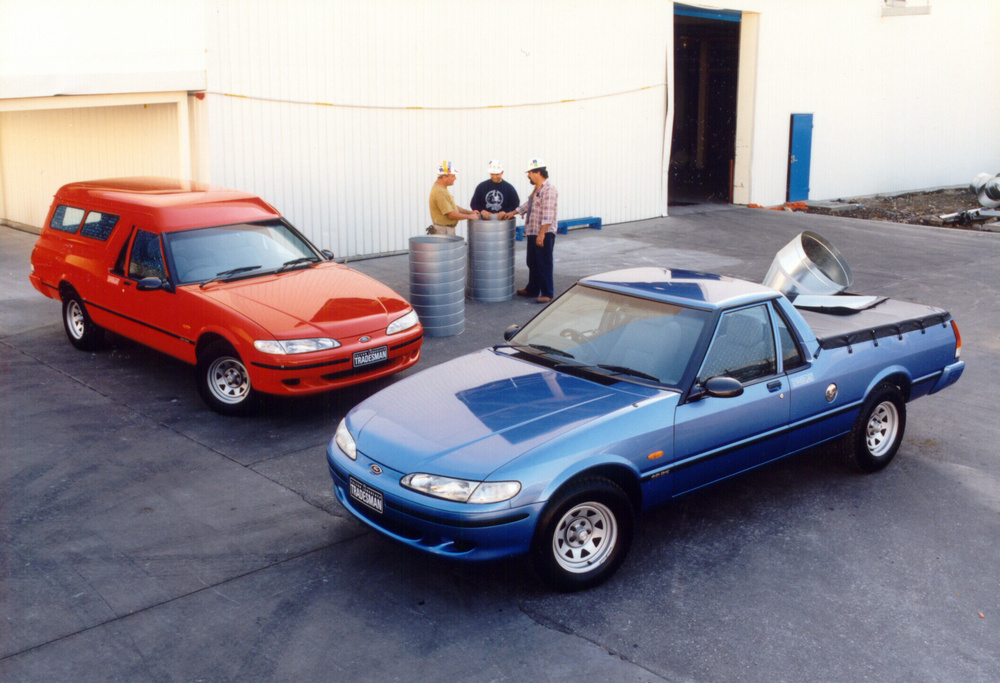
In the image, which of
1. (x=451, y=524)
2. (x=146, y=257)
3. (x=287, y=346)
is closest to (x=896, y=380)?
(x=451, y=524)

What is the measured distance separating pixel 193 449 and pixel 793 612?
4.44 m

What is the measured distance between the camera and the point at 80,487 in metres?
6.18

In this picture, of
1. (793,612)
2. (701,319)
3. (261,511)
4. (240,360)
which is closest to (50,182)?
(240,360)

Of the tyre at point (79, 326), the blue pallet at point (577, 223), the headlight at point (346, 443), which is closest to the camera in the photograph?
the headlight at point (346, 443)

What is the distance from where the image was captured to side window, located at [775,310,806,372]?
5.91 metres

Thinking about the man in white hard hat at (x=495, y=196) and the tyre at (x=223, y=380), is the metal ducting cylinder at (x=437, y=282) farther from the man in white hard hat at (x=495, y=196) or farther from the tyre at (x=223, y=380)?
the tyre at (x=223, y=380)

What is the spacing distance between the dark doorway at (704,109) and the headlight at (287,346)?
16716mm

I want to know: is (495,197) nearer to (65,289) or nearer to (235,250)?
(235,250)

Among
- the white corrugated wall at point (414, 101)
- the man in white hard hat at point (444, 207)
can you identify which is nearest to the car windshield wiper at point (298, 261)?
the man in white hard hat at point (444, 207)

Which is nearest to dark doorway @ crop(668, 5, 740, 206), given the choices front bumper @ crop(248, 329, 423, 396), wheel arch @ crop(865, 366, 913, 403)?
wheel arch @ crop(865, 366, 913, 403)

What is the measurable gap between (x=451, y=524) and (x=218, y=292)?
4112 millimetres

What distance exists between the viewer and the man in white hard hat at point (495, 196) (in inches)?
458

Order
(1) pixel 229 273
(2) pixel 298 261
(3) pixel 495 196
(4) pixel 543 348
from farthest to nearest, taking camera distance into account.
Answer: (3) pixel 495 196
(2) pixel 298 261
(1) pixel 229 273
(4) pixel 543 348

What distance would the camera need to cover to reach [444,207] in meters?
11.3
